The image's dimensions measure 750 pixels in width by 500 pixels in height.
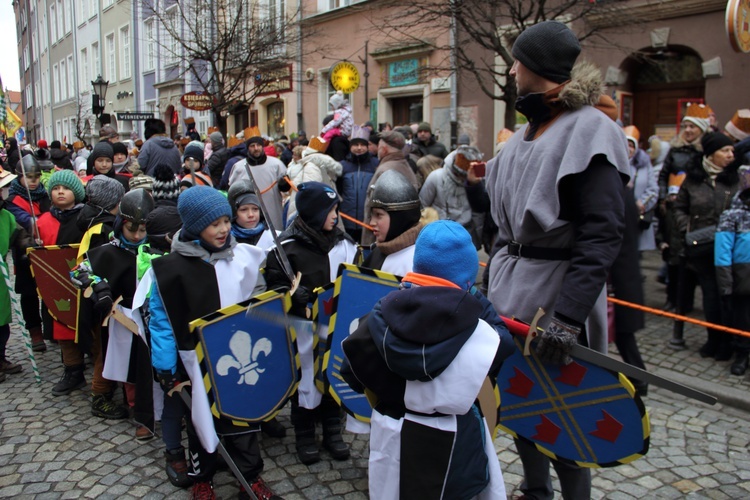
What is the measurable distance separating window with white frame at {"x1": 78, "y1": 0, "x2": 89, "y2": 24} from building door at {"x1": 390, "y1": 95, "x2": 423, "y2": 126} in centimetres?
2575

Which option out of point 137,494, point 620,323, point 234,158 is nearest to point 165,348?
point 137,494

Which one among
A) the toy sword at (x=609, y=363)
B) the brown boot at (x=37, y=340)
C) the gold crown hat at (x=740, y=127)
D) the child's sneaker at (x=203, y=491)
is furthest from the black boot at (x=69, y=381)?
the gold crown hat at (x=740, y=127)

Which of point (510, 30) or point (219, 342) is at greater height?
point (510, 30)

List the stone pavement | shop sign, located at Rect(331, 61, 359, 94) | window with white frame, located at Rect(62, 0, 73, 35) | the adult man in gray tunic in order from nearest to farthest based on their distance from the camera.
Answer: the adult man in gray tunic
the stone pavement
shop sign, located at Rect(331, 61, 359, 94)
window with white frame, located at Rect(62, 0, 73, 35)

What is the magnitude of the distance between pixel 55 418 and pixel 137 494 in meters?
1.37

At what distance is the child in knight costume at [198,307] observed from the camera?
292cm

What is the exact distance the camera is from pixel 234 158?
325 inches

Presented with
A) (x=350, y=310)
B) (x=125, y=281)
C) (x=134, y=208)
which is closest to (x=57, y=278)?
(x=125, y=281)

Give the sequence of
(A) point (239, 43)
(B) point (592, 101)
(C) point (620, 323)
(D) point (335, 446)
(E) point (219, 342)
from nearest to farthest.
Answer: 1. (B) point (592, 101)
2. (E) point (219, 342)
3. (D) point (335, 446)
4. (C) point (620, 323)
5. (A) point (239, 43)

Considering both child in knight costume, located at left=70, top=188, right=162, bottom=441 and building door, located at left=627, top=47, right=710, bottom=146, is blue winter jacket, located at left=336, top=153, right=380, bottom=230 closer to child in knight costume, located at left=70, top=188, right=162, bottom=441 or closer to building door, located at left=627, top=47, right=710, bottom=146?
child in knight costume, located at left=70, top=188, right=162, bottom=441

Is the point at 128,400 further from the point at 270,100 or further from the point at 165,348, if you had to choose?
the point at 270,100

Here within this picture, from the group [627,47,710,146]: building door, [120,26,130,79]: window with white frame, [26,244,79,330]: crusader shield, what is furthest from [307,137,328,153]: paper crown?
[120,26,130,79]: window with white frame

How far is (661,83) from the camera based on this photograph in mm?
11094

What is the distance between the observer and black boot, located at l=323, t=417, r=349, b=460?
11.7ft
